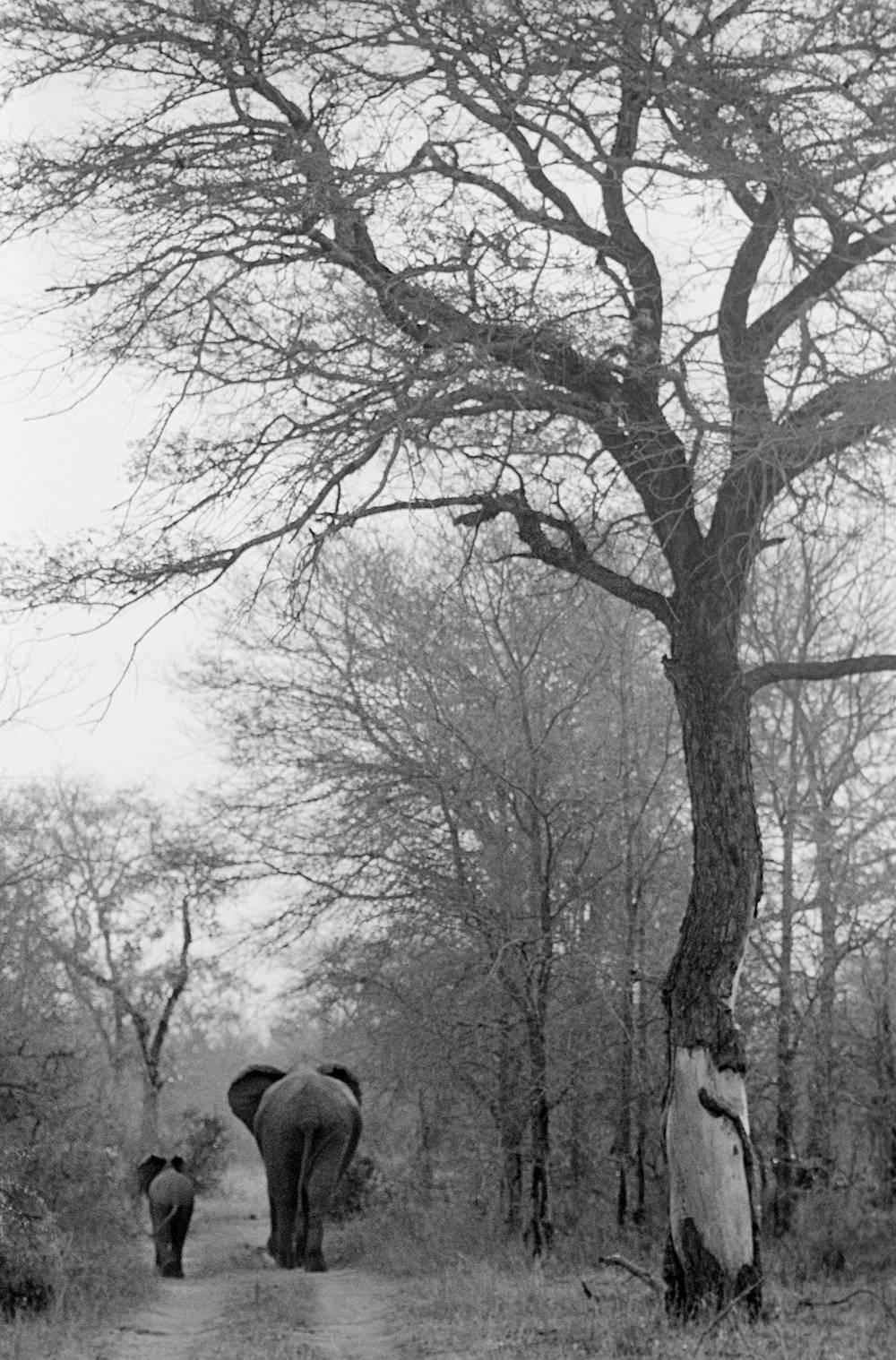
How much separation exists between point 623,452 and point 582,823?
7473 millimetres

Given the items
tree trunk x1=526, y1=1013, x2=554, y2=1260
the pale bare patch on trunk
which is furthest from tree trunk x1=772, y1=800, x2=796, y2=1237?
the pale bare patch on trunk

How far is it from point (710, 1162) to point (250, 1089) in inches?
530

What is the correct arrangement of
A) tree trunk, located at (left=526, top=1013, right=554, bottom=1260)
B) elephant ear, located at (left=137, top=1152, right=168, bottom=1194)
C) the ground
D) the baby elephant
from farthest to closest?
elephant ear, located at (left=137, top=1152, right=168, bottom=1194)
the baby elephant
tree trunk, located at (left=526, top=1013, right=554, bottom=1260)
the ground

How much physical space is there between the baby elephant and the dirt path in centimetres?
37

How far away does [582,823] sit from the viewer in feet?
60.8

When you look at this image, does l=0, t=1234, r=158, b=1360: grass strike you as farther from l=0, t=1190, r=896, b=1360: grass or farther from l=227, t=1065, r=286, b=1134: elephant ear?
l=227, t=1065, r=286, b=1134: elephant ear

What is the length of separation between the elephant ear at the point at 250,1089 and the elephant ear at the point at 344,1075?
63.6 inches

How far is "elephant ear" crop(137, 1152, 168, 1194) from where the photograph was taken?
22.2 metres

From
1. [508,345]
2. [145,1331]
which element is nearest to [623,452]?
[508,345]

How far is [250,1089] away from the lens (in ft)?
76.4

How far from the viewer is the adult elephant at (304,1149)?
20016mm

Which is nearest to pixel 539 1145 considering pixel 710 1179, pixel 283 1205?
pixel 283 1205

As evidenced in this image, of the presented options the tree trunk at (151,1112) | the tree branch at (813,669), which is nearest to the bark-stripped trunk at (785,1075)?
the tree branch at (813,669)

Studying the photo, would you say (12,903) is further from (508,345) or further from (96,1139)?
(508,345)
